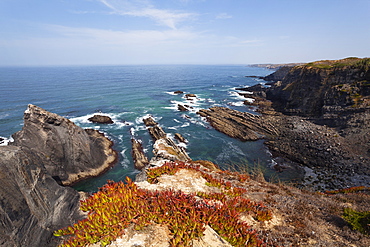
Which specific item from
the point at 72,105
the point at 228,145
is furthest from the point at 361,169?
the point at 72,105

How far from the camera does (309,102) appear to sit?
174ft

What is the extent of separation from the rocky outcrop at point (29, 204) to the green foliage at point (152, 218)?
4097 mm

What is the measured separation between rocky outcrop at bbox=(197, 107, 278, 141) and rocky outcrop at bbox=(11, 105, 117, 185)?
29.2m

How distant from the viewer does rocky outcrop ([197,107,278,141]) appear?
41219 mm

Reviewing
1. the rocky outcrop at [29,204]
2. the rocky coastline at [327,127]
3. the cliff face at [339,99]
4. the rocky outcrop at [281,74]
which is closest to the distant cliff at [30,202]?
the rocky outcrop at [29,204]

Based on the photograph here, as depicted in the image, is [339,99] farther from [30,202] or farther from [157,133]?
[30,202]

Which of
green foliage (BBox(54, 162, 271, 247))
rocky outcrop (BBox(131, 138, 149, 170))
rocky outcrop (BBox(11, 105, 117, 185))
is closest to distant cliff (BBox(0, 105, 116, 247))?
green foliage (BBox(54, 162, 271, 247))

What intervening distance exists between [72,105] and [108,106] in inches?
478

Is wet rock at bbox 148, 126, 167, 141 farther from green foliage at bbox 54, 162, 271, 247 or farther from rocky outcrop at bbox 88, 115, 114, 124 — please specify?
green foliage at bbox 54, 162, 271, 247

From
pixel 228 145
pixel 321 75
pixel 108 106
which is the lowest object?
pixel 228 145

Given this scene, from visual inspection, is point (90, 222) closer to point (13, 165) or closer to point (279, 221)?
point (279, 221)

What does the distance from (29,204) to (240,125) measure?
4266 cm

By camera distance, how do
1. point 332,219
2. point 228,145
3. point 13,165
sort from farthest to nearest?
1. point 228,145
2. point 13,165
3. point 332,219

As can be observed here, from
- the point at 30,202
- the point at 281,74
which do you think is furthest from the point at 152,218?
the point at 281,74
